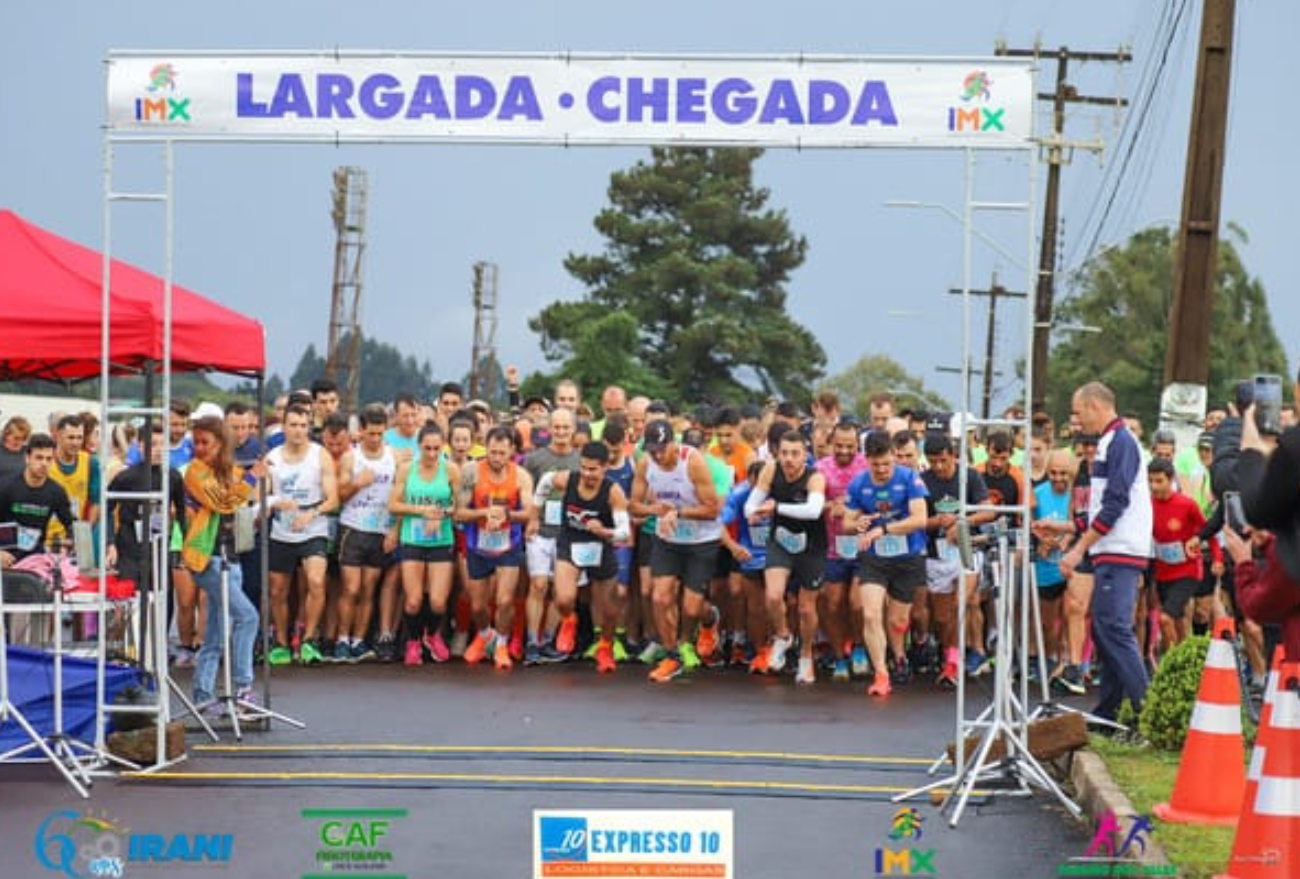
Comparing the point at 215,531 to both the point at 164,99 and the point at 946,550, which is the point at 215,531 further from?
the point at 946,550

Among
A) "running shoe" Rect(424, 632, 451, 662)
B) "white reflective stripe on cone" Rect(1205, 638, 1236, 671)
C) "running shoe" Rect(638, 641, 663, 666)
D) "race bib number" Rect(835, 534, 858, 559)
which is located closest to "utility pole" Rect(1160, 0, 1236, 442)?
"race bib number" Rect(835, 534, 858, 559)

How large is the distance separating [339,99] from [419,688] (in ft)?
18.9

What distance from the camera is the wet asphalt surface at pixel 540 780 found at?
31.7 ft

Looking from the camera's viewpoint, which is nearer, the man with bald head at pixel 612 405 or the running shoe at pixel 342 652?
the running shoe at pixel 342 652

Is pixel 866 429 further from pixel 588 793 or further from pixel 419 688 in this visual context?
pixel 588 793

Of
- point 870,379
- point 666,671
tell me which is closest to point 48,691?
point 666,671

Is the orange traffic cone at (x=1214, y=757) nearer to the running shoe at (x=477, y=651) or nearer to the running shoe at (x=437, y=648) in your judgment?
the running shoe at (x=477, y=651)

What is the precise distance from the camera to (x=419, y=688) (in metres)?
15.8

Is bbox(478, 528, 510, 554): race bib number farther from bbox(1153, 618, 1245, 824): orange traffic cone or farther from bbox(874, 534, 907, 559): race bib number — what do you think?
bbox(1153, 618, 1245, 824): orange traffic cone

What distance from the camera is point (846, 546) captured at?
1688cm

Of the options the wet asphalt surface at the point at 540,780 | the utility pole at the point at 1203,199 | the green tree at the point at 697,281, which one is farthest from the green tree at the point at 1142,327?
the wet asphalt surface at the point at 540,780

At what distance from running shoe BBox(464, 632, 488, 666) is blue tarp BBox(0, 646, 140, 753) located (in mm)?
5479

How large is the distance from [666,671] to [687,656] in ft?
2.40

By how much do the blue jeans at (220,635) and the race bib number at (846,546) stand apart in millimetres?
5444
